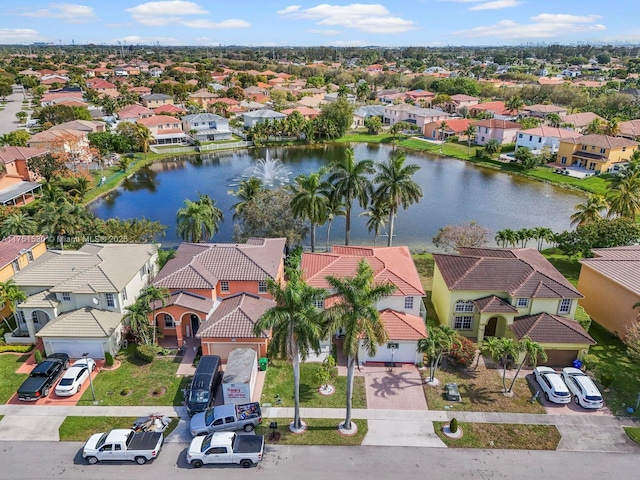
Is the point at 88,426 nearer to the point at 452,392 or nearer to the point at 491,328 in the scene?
the point at 452,392

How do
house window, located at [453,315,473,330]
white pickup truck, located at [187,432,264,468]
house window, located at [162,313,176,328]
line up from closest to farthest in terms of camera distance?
white pickup truck, located at [187,432,264,468], house window, located at [162,313,176,328], house window, located at [453,315,473,330]

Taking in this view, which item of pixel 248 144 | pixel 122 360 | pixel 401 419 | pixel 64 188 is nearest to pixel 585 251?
pixel 401 419

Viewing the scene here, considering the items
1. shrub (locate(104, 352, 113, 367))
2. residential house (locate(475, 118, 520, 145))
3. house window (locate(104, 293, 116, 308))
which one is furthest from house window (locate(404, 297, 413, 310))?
residential house (locate(475, 118, 520, 145))

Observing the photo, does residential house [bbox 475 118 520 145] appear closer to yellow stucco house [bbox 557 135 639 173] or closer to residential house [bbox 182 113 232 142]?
yellow stucco house [bbox 557 135 639 173]

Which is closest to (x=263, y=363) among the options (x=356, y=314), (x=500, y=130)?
(x=356, y=314)

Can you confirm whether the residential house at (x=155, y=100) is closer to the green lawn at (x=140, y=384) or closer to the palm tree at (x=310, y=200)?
the palm tree at (x=310, y=200)

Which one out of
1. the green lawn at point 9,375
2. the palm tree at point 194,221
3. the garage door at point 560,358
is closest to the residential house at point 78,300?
the green lawn at point 9,375
